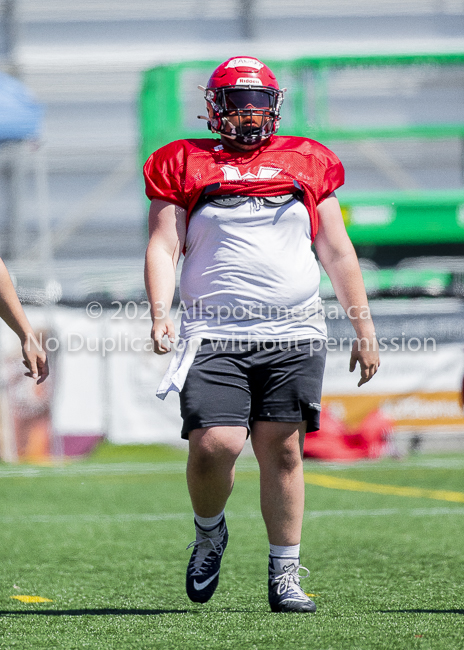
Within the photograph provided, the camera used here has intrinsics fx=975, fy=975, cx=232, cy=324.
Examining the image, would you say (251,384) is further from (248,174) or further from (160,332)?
(248,174)

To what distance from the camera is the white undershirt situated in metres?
2.86

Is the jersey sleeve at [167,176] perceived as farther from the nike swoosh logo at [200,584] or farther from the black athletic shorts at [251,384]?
the nike swoosh logo at [200,584]

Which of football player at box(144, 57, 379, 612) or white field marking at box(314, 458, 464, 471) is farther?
white field marking at box(314, 458, 464, 471)

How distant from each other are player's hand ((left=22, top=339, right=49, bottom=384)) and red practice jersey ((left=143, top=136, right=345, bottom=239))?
0.57m

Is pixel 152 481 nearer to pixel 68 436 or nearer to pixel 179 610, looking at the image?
pixel 68 436

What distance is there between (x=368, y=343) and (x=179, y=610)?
99 cm

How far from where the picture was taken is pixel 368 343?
292 centimetres

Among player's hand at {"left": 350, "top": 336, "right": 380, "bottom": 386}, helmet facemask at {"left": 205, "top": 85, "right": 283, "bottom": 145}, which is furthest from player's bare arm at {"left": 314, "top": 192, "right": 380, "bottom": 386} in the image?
helmet facemask at {"left": 205, "top": 85, "right": 283, "bottom": 145}

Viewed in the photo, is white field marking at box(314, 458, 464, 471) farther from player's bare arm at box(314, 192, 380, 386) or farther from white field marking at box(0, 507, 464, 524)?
player's bare arm at box(314, 192, 380, 386)

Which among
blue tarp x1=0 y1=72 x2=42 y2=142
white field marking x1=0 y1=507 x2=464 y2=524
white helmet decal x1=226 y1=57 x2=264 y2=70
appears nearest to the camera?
white helmet decal x1=226 y1=57 x2=264 y2=70

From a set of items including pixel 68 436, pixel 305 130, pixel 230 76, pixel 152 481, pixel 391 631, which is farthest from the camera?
pixel 305 130

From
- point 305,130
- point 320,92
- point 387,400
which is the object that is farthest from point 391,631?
point 320,92

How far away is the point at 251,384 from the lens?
114 inches

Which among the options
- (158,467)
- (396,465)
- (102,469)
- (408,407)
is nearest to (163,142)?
(408,407)
